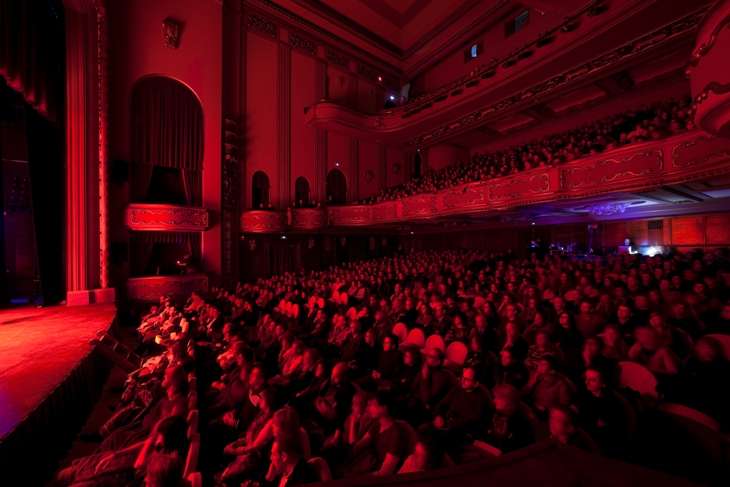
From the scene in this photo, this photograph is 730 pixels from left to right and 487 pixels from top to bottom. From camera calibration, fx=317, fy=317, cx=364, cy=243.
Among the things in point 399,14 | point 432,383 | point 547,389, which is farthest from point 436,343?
point 399,14

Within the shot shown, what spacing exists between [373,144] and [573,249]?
8.89m

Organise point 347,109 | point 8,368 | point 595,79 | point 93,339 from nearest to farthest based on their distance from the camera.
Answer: point 8,368 → point 93,339 → point 595,79 → point 347,109

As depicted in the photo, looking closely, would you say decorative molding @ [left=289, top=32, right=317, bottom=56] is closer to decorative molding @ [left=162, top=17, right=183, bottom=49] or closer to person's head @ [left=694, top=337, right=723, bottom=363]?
decorative molding @ [left=162, top=17, right=183, bottom=49]

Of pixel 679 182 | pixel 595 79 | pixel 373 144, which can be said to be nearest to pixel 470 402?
pixel 679 182

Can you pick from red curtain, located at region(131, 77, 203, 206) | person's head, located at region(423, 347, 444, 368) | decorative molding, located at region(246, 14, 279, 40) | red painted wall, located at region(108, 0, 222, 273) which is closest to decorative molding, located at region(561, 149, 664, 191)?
person's head, located at region(423, 347, 444, 368)

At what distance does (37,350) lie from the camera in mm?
3391

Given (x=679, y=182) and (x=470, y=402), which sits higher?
(x=679, y=182)

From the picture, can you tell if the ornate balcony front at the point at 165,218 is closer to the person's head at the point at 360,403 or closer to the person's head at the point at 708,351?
the person's head at the point at 360,403

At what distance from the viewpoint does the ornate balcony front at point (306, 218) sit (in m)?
11.2

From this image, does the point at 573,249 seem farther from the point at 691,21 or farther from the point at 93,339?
the point at 93,339

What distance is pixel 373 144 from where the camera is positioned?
14328 mm

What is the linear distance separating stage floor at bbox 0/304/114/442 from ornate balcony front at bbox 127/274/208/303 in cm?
203

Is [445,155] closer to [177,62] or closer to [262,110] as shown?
[262,110]

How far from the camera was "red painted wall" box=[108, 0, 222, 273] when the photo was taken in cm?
801
